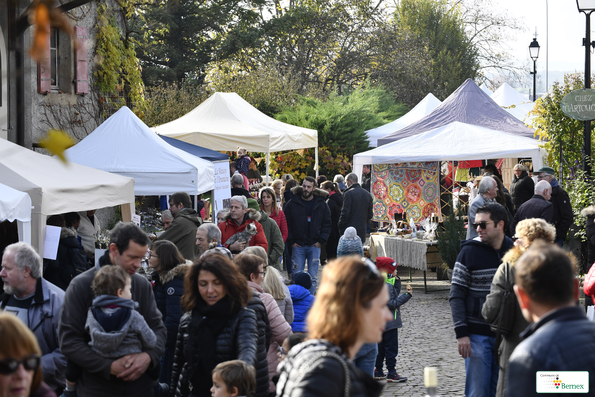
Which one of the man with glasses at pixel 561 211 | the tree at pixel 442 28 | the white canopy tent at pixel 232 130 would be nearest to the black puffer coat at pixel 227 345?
the man with glasses at pixel 561 211

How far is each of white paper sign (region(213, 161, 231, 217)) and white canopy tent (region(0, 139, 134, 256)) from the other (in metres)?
2.28

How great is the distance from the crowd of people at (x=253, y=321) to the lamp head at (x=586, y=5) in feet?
23.5

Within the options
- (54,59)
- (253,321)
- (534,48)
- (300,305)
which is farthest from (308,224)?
(534,48)

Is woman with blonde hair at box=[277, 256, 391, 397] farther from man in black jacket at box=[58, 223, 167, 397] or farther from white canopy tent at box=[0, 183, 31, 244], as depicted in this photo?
white canopy tent at box=[0, 183, 31, 244]

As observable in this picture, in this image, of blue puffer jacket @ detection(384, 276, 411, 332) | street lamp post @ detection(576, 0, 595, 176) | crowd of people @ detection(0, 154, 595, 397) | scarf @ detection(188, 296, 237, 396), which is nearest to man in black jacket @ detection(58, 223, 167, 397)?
crowd of people @ detection(0, 154, 595, 397)

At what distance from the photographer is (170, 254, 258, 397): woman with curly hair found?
12.0ft

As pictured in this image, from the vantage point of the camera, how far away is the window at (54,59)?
10.9m

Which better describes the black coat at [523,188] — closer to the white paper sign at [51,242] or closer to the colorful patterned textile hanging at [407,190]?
the colorful patterned textile hanging at [407,190]

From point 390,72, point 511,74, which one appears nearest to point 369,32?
point 390,72

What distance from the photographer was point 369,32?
36.2 metres

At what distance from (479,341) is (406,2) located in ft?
141

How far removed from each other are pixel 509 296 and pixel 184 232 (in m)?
4.05

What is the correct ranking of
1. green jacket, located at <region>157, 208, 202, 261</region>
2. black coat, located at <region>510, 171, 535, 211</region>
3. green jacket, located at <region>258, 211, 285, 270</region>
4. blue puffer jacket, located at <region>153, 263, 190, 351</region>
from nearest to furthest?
blue puffer jacket, located at <region>153, 263, 190, 351</region>
green jacket, located at <region>157, 208, 202, 261</region>
green jacket, located at <region>258, 211, 285, 270</region>
black coat, located at <region>510, 171, 535, 211</region>

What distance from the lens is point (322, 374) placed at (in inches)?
78.3
